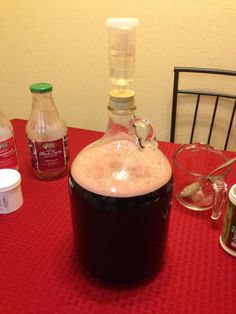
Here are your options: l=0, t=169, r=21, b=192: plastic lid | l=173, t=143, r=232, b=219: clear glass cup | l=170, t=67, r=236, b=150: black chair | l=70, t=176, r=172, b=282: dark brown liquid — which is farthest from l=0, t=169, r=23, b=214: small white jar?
l=170, t=67, r=236, b=150: black chair

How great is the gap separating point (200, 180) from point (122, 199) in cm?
32

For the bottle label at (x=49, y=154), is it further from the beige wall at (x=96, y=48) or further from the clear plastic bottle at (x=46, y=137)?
the beige wall at (x=96, y=48)

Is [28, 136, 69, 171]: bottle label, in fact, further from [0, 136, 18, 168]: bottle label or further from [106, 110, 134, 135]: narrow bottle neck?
[106, 110, 134, 135]: narrow bottle neck

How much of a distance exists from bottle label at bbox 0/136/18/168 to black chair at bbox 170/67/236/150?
30.0 inches

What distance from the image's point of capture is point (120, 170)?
1.53ft

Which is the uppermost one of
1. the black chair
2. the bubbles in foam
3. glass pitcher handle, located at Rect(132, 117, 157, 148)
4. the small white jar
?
glass pitcher handle, located at Rect(132, 117, 157, 148)

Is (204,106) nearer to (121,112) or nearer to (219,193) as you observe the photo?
(219,193)

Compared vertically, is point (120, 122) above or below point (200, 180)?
above

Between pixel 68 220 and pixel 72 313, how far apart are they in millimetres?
213

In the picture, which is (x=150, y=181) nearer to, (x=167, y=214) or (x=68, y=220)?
(x=167, y=214)

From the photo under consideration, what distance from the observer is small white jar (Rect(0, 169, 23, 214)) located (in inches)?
25.0

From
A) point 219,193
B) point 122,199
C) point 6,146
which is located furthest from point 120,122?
point 6,146

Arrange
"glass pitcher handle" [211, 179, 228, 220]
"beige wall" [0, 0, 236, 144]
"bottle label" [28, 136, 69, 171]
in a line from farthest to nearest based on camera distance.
Answer: "beige wall" [0, 0, 236, 144]
"bottle label" [28, 136, 69, 171]
"glass pitcher handle" [211, 179, 228, 220]

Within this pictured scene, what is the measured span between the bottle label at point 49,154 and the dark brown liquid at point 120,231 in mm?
255
